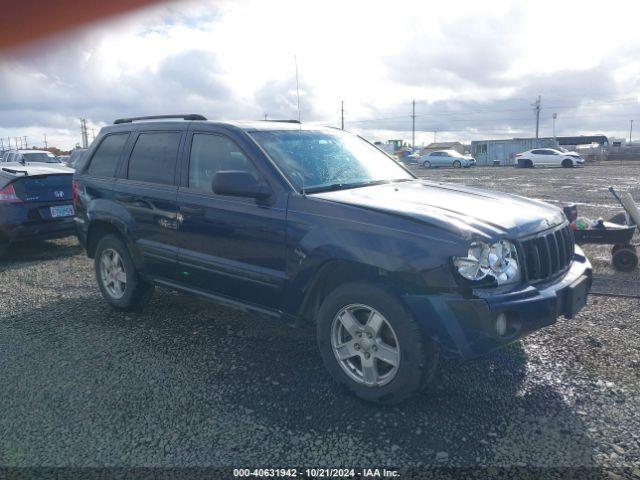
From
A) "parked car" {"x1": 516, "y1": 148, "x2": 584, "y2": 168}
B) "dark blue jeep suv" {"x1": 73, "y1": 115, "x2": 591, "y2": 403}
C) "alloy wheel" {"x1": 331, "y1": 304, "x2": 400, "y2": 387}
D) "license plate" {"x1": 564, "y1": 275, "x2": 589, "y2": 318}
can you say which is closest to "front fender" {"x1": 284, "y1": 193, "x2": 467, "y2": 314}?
"dark blue jeep suv" {"x1": 73, "y1": 115, "x2": 591, "y2": 403}

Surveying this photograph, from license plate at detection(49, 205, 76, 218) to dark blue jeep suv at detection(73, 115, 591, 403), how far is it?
3404mm

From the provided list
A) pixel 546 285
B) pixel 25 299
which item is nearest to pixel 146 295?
pixel 25 299

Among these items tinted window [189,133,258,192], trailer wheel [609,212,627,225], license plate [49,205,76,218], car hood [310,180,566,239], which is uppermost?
tinted window [189,133,258,192]

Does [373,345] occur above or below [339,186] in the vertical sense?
below

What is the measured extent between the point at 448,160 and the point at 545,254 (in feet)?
136

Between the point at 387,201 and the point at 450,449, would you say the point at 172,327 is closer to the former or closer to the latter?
the point at 387,201

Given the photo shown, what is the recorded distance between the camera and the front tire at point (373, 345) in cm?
312

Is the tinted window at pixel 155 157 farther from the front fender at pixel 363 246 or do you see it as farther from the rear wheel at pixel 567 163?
the rear wheel at pixel 567 163

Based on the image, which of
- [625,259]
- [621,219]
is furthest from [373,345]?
[621,219]

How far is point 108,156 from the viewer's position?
5387mm

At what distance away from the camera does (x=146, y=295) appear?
5.25m

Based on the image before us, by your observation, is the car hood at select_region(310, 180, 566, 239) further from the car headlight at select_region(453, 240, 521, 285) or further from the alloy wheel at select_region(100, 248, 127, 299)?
the alloy wheel at select_region(100, 248, 127, 299)

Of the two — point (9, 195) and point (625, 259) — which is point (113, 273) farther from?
point (625, 259)

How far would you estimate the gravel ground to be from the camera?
2.83 meters
